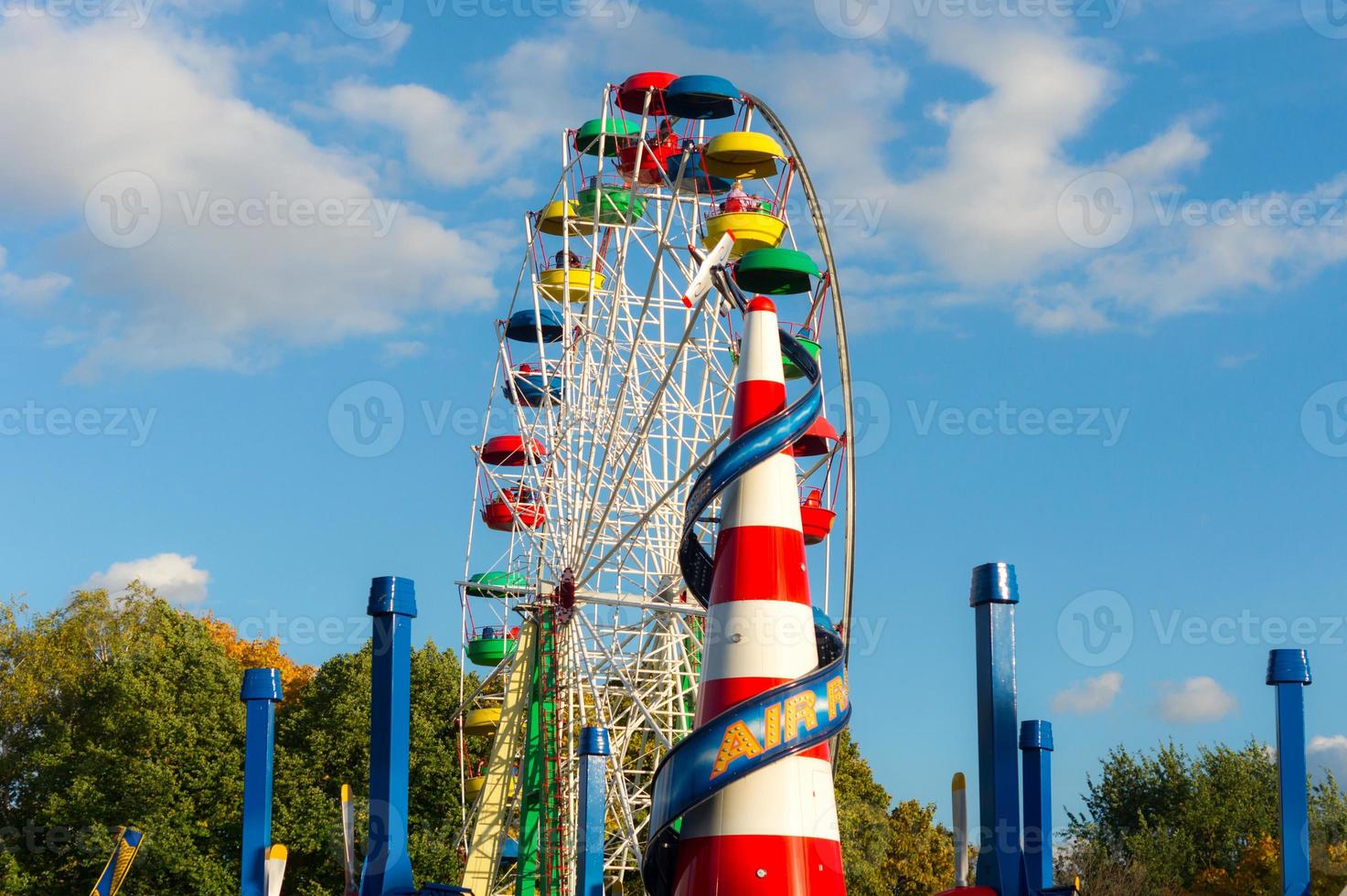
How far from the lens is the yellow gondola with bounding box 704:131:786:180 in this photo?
2825 centimetres

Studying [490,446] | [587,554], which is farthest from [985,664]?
[490,446]

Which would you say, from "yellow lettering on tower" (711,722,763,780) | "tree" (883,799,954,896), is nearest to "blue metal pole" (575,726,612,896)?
"yellow lettering on tower" (711,722,763,780)

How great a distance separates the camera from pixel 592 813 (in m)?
17.9

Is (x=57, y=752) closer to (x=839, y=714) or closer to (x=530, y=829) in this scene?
(x=530, y=829)

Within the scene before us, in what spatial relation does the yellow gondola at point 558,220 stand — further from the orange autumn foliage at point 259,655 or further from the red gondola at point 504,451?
the orange autumn foliage at point 259,655

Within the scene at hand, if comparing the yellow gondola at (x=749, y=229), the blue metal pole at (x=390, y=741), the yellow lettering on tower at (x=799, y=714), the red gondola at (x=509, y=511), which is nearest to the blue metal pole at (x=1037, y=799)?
the yellow lettering on tower at (x=799, y=714)

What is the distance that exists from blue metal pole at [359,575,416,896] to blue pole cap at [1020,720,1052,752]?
8.69m

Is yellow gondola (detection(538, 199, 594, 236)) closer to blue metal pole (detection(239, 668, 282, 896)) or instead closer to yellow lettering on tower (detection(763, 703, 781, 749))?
blue metal pole (detection(239, 668, 282, 896))

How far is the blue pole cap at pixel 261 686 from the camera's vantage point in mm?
15969

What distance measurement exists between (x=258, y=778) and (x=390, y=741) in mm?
1842

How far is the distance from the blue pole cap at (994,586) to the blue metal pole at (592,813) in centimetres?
519

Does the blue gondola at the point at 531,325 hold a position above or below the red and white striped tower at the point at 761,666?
above

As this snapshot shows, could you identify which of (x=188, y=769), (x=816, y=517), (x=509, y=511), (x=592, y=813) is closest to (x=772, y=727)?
(x=592, y=813)

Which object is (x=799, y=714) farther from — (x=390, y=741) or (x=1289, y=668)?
(x=1289, y=668)
